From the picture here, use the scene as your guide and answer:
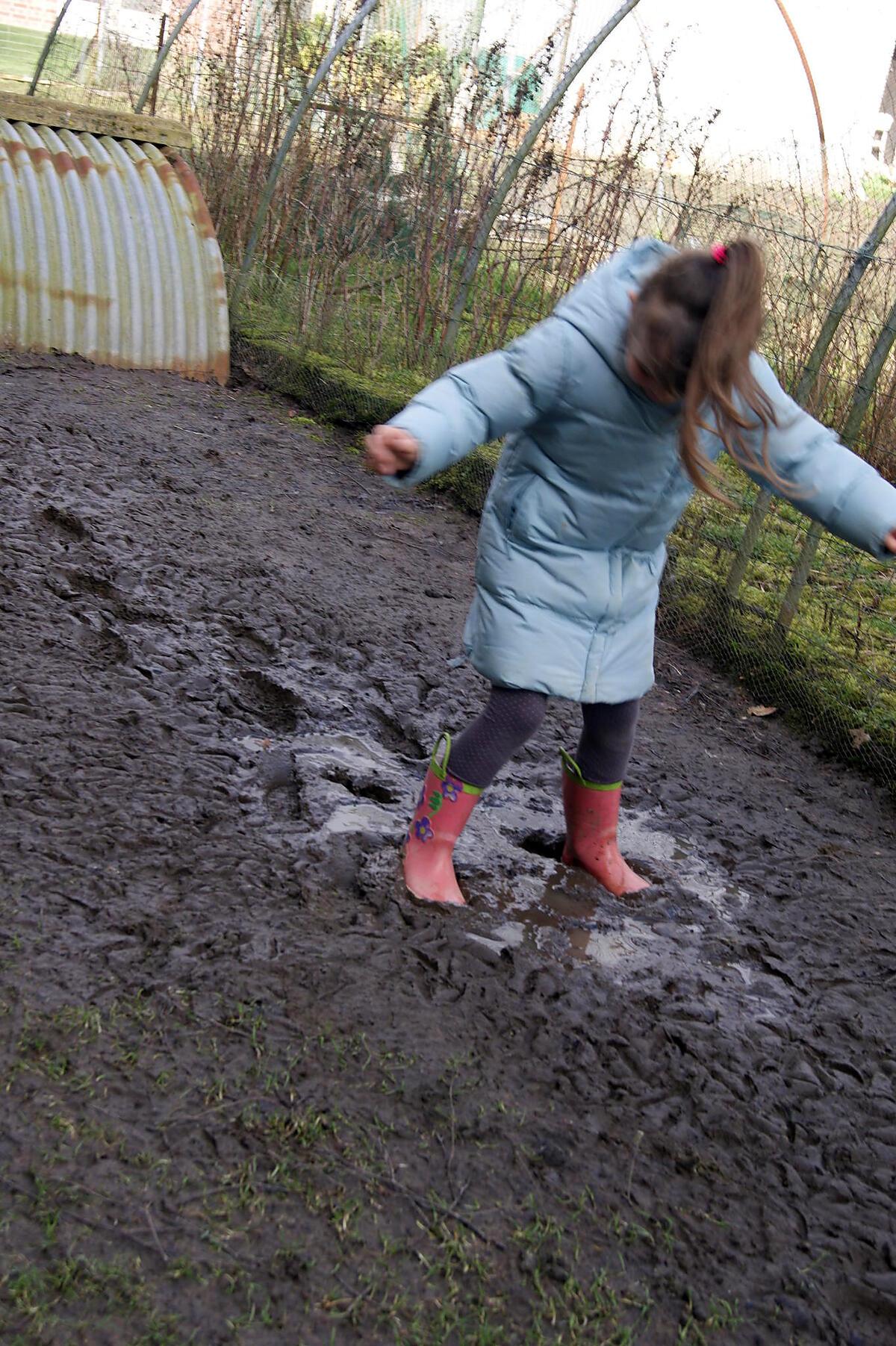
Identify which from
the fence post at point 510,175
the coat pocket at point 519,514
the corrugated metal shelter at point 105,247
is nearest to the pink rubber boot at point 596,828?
the coat pocket at point 519,514

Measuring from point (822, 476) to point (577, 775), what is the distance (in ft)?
2.96

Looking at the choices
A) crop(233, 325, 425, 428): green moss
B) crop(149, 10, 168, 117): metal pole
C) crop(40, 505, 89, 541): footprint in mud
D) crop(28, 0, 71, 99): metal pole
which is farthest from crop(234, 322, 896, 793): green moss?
crop(28, 0, 71, 99): metal pole

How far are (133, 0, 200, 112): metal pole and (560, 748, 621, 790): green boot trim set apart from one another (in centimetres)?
841

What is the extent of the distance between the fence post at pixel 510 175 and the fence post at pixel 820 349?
7.30ft

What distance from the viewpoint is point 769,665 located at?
15.1 ft

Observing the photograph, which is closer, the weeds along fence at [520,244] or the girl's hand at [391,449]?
the girl's hand at [391,449]

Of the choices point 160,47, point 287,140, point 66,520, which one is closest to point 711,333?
point 66,520

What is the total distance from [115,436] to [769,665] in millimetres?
3069

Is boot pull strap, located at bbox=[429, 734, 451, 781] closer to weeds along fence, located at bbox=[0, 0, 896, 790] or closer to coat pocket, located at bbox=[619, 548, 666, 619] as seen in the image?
coat pocket, located at bbox=[619, 548, 666, 619]

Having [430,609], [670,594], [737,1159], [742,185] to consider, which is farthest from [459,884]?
[742,185]

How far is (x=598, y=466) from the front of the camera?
8.61 feet

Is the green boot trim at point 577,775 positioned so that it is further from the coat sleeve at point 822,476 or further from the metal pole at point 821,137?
the metal pole at point 821,137

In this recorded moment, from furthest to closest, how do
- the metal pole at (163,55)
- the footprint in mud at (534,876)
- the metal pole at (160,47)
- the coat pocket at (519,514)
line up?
the metal pole at (160,47)
the metal pole at (163,55)
the footprint in mud at (534,876)
the coat pocket at (519,514)

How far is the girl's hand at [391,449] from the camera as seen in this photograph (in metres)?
2.36
